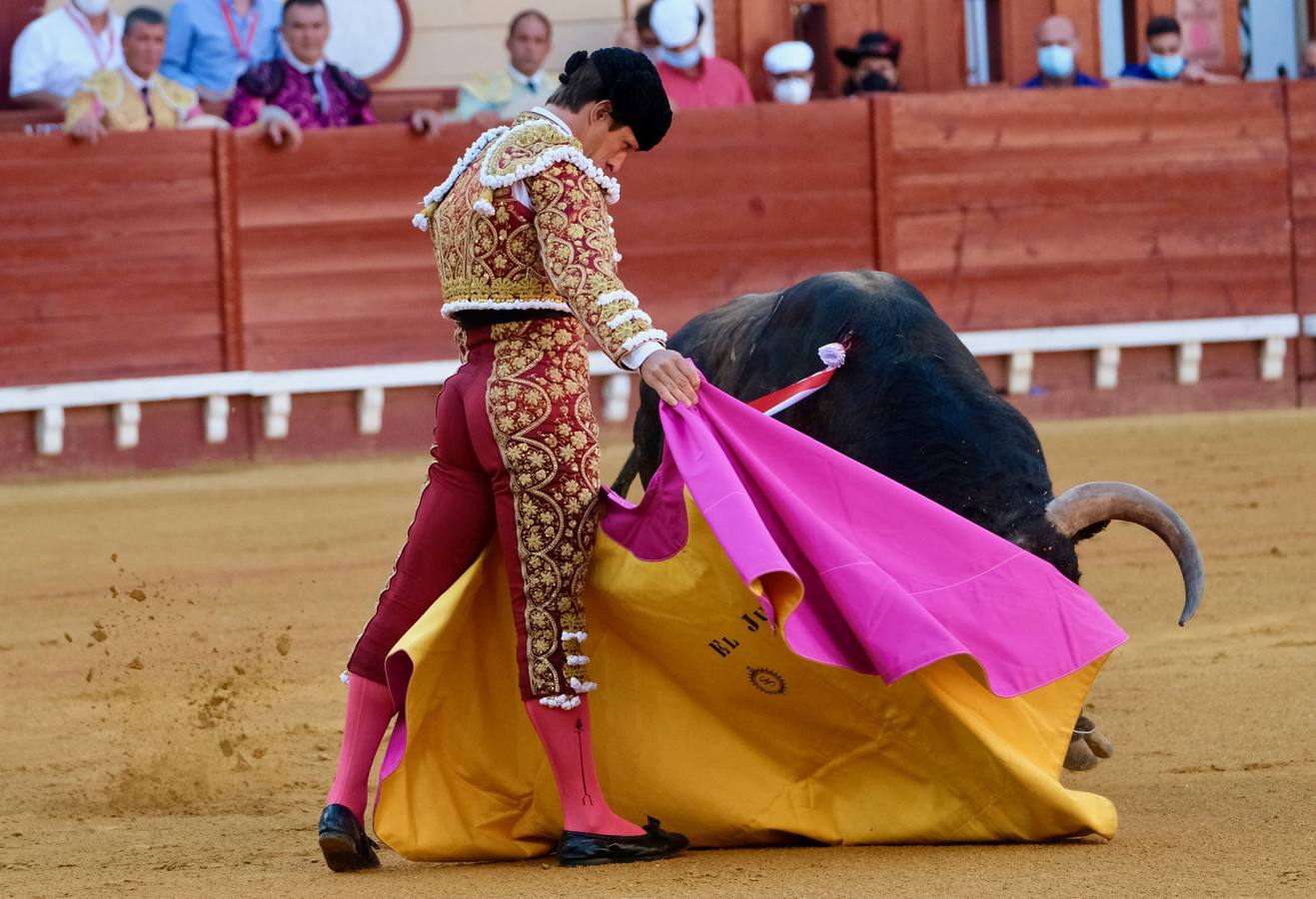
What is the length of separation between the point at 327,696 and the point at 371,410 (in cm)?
388

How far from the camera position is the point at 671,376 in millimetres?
2541

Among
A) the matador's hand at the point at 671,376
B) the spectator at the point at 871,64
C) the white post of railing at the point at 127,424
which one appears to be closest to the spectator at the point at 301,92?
the white post of railing at the point at 127,424

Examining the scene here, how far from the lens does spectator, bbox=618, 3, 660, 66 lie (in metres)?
8.12

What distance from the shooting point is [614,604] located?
2.75 meters

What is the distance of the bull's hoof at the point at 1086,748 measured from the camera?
10.2 ft

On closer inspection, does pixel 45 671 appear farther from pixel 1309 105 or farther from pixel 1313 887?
pixel 1309 105

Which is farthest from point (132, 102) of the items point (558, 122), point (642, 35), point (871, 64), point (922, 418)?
point (558, 122)

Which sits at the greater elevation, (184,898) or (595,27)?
(595,27)

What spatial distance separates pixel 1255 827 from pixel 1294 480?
4.30 metres

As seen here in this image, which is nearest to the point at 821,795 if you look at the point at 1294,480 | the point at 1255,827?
the point at 1255,827

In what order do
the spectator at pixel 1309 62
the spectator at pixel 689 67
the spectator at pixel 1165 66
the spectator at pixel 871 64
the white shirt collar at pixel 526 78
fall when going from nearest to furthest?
the white shirt collar at pixel 526 78 → the spectator at pixel 689 67 → the spectator at pixel 871 64 → the spectator at pixel 1165 66 → the spectator at pixel 1309 62

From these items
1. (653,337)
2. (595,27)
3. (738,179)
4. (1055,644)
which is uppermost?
(595,27)

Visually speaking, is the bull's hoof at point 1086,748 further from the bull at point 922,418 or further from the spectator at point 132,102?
the spectator at point 132,102

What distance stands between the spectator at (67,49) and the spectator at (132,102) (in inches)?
2.9
